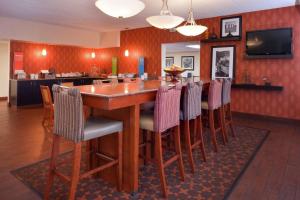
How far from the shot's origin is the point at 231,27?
604cm

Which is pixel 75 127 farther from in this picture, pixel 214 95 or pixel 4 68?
pixel 4 68

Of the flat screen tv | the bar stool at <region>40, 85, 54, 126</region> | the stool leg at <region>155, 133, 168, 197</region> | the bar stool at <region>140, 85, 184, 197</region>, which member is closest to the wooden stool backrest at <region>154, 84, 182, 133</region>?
the bar stool at <region>140, 85, 184, 197</region>

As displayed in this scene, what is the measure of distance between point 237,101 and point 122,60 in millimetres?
4602

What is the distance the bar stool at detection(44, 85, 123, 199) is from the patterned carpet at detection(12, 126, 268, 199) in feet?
0.77

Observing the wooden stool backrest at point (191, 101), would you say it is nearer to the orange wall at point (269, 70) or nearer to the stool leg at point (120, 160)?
the stool leg at point (120, 160)

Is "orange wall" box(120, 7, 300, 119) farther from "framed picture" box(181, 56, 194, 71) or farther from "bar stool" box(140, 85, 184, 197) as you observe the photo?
"framed picture" box(181, 56, 194, 71)

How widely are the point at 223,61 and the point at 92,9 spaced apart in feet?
12.1

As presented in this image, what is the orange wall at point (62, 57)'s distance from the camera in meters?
Answer: 7.73

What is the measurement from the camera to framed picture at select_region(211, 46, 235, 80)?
20.0ft

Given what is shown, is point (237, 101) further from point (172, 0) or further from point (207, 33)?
point (172, 0)

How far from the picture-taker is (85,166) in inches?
112

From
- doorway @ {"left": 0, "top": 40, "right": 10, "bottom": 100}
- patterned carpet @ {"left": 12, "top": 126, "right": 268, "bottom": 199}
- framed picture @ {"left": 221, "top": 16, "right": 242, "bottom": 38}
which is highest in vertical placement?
framed picture @ {"left": 221, "top": 16, "right": 242, "bottom": 38}

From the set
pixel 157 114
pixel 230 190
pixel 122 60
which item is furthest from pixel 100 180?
pixel 122 60

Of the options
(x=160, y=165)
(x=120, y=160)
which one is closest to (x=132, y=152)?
(x=120, y=160)
